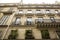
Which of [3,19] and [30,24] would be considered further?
[3,19]

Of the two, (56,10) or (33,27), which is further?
(56,10)

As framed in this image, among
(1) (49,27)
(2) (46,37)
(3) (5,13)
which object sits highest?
(3) (5,13)

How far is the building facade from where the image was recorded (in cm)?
1316

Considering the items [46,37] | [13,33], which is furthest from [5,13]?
[46,37]

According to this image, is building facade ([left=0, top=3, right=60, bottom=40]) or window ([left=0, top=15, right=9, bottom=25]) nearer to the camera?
building facade ([left=0, top=3, right=60, bottom=40])

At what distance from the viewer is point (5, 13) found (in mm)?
19062

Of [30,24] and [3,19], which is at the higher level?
[3,19]

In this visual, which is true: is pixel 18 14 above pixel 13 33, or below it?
above

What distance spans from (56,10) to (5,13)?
10162 mm

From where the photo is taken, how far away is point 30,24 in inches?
619

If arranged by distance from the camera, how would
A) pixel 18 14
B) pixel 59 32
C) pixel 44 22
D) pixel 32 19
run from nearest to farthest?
1. pixel 59 32
2. pixel 44 22
3. pixel 32 19
4. pixel 18 14

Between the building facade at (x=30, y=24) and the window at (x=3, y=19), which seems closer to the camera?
the building facade at (x=30, y=24)

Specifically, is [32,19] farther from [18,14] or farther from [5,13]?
[5,13]

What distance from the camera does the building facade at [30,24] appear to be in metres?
13.2
